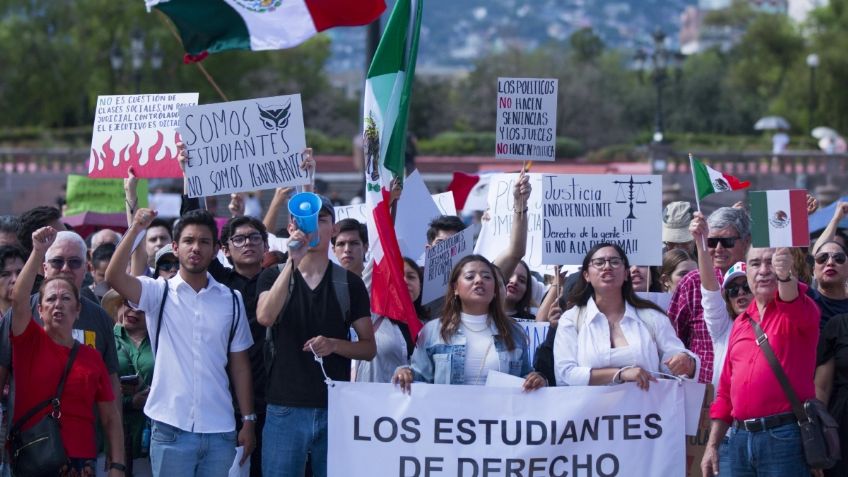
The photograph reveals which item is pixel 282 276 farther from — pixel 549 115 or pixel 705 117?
pixel 705 117

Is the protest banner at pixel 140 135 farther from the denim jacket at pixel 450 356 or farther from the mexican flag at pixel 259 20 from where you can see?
the denim jacket at pixel 450 356

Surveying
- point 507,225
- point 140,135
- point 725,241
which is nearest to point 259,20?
point 140,135

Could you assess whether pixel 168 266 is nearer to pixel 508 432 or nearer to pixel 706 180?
pixel 508 432

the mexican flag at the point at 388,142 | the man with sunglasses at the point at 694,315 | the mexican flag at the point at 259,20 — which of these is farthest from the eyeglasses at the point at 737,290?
the mexican flag at the point at 259,20

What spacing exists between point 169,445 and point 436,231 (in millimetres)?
2605

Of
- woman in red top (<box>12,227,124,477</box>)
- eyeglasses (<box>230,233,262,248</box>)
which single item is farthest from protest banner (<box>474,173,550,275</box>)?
woman in red top (<box>12,227,124,477</box>)

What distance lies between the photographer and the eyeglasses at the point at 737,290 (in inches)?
273

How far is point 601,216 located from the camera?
297 inches

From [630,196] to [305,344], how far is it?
2.18m

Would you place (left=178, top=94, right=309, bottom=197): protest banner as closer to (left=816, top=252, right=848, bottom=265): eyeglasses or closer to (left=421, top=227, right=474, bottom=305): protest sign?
(left=421, top=227, right=474, bottom=305): protest sign

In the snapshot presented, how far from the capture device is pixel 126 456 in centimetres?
694

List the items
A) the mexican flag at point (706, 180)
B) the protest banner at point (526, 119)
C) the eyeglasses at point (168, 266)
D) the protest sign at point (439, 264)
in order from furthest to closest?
the mexican flag at point (706, 180), the protest banner at point (526, 119), the eyeglasses at point (168, 266), the protest sign at point (439, 264)

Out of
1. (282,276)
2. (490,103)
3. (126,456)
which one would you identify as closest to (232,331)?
(282,276)

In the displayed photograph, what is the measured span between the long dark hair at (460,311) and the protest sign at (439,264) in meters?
0.57
